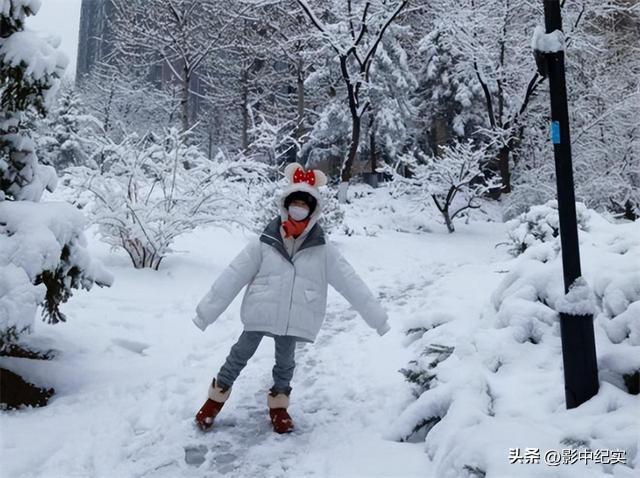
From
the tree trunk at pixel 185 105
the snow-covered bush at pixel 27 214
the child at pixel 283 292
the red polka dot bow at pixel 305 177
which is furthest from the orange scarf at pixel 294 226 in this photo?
the tree trunk at pixel 185 105

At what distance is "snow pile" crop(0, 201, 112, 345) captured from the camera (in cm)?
305

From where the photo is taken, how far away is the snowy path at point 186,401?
109 inches

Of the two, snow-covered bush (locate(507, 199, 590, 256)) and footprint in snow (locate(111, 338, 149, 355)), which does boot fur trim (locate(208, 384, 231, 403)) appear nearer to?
footprint in snow (locate(111, 338, 149, 355))

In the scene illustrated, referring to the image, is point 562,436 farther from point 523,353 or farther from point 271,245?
point 271,245

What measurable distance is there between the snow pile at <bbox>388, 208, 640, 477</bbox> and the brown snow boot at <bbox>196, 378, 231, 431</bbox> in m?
1.06

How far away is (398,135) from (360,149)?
194cm

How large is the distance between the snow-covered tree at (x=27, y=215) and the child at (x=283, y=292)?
1.01 metres

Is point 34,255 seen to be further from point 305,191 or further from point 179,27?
→ point 179,27

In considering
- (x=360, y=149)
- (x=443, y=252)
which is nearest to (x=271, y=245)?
(x=443, y=252)

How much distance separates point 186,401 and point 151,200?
15.3 ft

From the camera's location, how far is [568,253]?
2.71m

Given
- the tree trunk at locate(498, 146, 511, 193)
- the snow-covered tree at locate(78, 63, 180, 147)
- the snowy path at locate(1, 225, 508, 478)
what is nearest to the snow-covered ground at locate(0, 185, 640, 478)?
the snowy path at locate(1, 225, 508, 478)

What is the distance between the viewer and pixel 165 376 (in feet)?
13.2

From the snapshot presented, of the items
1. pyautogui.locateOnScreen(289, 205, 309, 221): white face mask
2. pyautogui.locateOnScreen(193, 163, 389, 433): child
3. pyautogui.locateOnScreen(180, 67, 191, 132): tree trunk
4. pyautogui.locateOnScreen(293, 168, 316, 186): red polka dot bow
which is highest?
pyautogui.locateOnScreen(180, 67, 191, 132): tree trunk
